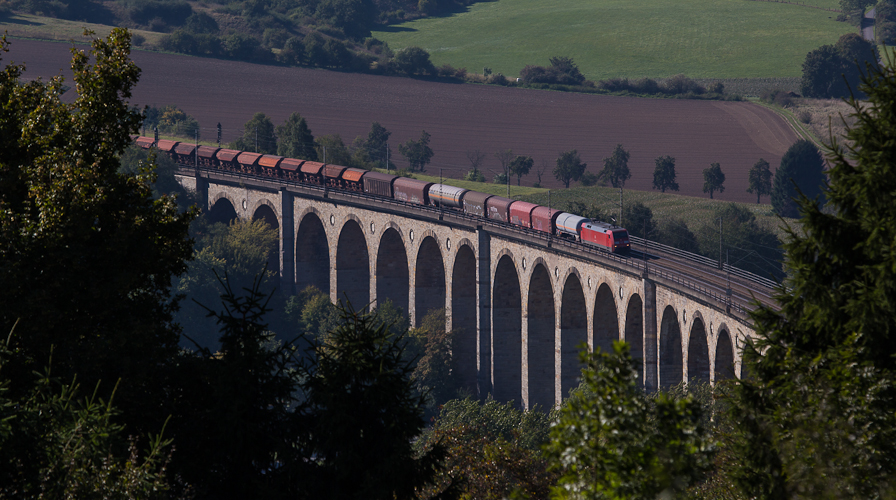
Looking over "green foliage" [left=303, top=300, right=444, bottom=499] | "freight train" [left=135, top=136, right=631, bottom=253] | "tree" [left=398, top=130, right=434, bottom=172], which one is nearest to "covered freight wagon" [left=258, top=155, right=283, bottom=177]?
"freight train" [left=135, top=136, right=631, bottom=253]

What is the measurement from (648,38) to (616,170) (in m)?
59.5

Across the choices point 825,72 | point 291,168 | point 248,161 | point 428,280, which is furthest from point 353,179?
point 825,72

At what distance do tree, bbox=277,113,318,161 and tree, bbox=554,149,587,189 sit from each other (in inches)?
1381

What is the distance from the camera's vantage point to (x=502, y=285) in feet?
227

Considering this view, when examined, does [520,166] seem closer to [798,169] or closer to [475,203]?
[798,169]

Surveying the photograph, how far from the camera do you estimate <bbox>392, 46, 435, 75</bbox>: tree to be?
161 metres

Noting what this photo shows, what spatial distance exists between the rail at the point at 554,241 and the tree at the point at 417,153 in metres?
35.8

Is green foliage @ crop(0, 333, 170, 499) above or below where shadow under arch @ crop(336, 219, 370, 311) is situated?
above

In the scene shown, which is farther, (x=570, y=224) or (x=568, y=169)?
(x=568, y=169)

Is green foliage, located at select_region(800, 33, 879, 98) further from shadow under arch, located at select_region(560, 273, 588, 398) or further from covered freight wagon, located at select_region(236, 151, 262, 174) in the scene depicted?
shadow under arch, located at select_region(560, 273, 588, 398)

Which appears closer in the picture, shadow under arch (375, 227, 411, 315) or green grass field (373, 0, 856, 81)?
shadow under arch (375, 227, 411, 315)

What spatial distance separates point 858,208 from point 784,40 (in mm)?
156718

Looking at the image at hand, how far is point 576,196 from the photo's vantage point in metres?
109

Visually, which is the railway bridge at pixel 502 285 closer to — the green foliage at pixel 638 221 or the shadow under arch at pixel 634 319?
the shadow under arch at pixel 634 319
